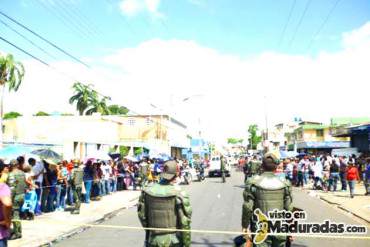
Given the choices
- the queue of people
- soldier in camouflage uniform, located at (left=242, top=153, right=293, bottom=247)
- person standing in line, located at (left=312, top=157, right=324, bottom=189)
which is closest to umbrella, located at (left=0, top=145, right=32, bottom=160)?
the queue of people

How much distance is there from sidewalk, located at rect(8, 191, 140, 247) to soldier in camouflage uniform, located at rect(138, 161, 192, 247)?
18.5 feet

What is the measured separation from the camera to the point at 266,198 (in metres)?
6.09

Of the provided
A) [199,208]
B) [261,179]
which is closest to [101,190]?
[199,208]

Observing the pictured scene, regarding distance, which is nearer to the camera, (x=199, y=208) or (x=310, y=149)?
(x=199, y=208)

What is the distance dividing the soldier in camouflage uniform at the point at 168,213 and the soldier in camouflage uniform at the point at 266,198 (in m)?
1.01

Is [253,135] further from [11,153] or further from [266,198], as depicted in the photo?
[266,198]

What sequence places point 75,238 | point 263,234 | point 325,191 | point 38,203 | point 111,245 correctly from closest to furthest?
point 263,234 → point 111,245 → point 75,238 → point 38,203 → point 325,191

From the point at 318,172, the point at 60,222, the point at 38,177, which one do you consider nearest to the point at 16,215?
the point at 60,222

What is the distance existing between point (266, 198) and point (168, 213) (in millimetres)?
1404

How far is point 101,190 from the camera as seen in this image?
2180cm

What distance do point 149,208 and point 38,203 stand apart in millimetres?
10727

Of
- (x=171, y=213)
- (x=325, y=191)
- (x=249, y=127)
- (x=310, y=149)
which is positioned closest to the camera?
(x=171, y=213)

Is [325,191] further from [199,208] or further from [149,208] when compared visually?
[149,208]

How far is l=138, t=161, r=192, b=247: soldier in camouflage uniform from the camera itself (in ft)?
17.9
